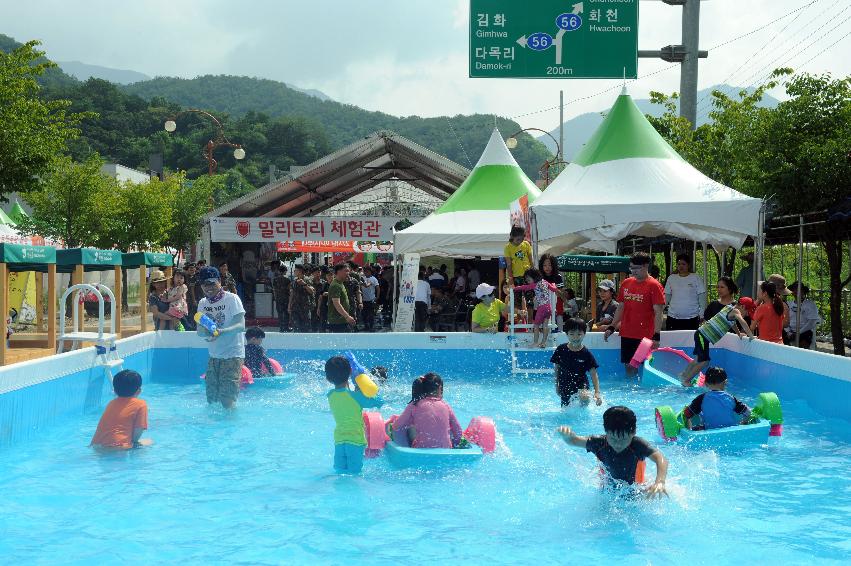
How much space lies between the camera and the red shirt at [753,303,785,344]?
11.9 meters

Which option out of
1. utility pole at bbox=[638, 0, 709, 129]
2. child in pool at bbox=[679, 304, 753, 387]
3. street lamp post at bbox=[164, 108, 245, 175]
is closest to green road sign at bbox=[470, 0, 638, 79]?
utility pole at bbox=[638, 0, 709, 129]

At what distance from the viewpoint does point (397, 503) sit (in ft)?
22.1

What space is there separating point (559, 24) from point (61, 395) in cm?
1084

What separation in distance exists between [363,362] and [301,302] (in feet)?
18.3

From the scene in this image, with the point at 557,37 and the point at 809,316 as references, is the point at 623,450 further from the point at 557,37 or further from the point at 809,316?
the point at 557,37

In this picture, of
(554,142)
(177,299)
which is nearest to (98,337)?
(177,299)

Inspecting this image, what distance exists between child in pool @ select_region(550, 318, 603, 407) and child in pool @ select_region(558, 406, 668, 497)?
11.1 ft

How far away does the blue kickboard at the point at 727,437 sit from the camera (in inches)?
318

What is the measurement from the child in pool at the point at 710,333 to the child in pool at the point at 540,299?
6.90ft

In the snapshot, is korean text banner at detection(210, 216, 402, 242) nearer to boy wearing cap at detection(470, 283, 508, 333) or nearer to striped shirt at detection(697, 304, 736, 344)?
boy wearing cap at detection(470, 283, 508, 333)

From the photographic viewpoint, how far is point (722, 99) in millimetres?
19781

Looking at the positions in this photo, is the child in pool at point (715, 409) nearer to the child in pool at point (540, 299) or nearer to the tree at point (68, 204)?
the child in pool at point (540, 299)

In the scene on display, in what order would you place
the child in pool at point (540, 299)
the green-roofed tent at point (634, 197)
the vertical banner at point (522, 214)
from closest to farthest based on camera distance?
the child in pool at point (540, 299)
the green-roofed tent at point (634, 197)
the vertical banner at point (522, 214)

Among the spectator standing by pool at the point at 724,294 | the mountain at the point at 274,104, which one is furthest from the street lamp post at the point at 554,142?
the mountain at the point at 274,104
